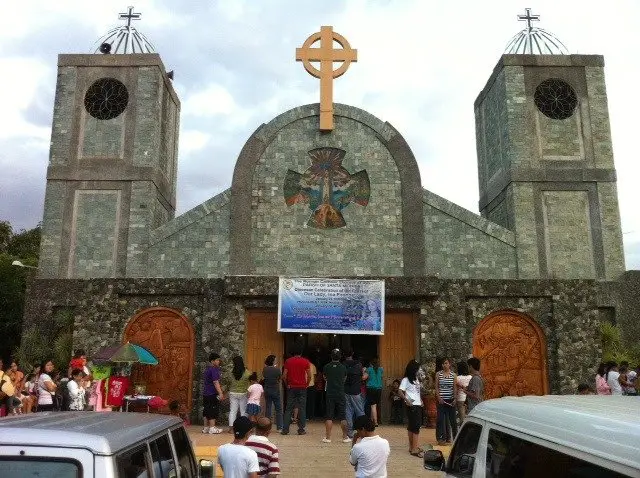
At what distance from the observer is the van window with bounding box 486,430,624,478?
9.74ft

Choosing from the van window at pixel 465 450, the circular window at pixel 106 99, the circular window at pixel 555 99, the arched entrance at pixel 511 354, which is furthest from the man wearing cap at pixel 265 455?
the circular window at pixel 555 99

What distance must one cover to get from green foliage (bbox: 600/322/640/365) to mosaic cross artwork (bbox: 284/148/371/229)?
8978 mm

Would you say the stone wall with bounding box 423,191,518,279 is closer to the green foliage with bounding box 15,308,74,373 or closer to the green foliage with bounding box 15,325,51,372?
the green foliage with bounding box 15,308,74,373

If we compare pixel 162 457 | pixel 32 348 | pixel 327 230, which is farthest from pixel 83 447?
pixel 32 348

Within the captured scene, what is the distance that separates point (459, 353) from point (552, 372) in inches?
107

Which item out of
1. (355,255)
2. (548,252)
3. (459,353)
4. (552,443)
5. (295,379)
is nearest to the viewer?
(552,443)

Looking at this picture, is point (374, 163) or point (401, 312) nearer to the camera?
point (401, 312)

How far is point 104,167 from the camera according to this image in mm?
21594

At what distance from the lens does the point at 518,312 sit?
56.4 feet

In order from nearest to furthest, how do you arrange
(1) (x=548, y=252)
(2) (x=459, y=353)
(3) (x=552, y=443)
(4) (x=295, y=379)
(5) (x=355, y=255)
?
(3) (x=552, y=443), (4) (x=295, y=379), (2) (x=459, y=353), (5) (x=355, y=255), (1) (x=548, y=252)

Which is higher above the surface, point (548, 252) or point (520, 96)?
point (520, 96)

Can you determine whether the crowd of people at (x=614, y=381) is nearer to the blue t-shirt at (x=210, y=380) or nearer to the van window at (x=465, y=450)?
the blue t-shirt at (x=210, y=380)

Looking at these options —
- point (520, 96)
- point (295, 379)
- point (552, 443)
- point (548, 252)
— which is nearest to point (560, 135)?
point (520, 96)

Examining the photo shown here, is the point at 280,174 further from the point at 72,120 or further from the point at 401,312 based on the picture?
the point at 72,120
